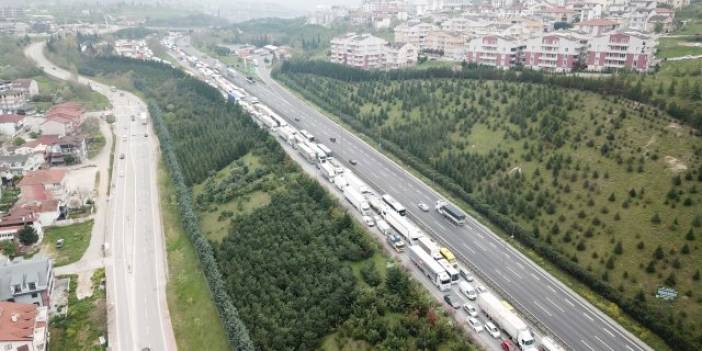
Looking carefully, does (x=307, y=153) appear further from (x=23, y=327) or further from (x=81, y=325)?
(x=23, y=327)

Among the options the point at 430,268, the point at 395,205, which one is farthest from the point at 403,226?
the point at 430,268

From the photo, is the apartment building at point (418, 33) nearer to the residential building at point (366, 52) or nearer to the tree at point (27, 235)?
the residential building at point (366, 52)

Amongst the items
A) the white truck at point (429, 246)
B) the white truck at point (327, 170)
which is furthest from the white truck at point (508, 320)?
the white truck at point (327, 170)

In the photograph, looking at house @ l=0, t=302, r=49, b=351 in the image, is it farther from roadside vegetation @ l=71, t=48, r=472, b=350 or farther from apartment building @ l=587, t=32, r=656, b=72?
apartment building @ l=587, t=32, r=656, b=72

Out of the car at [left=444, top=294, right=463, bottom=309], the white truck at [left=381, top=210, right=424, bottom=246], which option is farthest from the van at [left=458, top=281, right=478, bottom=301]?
the white truck at [left=381, top=210, right=424, bottom=246]

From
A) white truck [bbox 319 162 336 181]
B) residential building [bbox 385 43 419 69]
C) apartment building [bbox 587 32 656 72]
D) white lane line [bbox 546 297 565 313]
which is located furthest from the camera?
residential building [bbox 385 43 419 69]

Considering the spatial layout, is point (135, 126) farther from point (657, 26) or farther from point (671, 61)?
point (657, 26)
